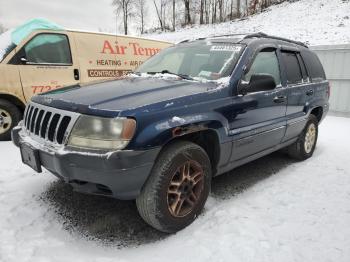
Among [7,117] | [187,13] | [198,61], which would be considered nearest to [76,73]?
[7,117]

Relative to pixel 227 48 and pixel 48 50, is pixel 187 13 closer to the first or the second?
pixel 48 50

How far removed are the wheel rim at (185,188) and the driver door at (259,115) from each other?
0.56m

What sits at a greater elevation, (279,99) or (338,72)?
(279,99)

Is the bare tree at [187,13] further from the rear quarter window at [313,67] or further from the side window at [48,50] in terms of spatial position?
the rear quarter window at [313,67]

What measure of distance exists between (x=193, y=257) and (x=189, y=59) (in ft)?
7.26

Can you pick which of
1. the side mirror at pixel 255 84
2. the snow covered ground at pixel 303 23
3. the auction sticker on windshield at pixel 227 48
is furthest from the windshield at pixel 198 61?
the snow covered ground at pixel 303 23

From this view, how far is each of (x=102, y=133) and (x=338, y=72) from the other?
836 centimetres

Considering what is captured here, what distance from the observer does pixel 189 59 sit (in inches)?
150

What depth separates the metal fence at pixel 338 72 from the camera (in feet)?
28.8

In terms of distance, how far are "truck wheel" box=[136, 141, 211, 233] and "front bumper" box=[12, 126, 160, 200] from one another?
0.41ft

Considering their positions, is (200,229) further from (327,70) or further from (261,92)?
(327,70)

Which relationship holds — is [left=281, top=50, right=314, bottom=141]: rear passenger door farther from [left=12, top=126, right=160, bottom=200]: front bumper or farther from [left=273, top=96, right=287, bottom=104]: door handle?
[left=12, top=126, right=160, bottom=200]: front bumper

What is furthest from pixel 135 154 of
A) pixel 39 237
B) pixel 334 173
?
pixel 334 173

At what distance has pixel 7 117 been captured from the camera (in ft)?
18.8
